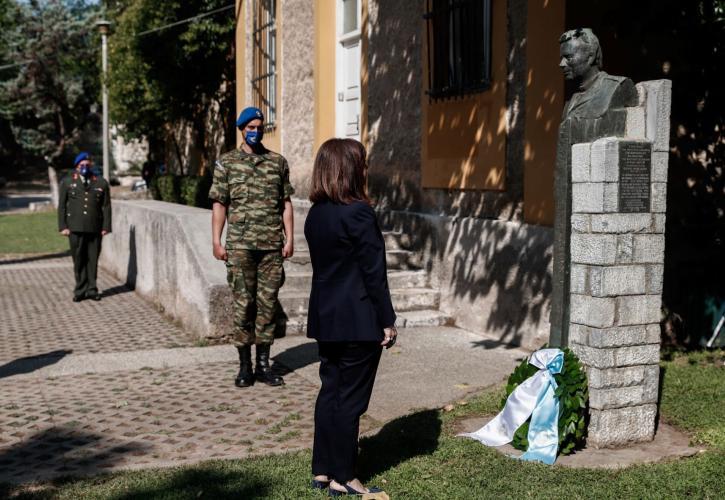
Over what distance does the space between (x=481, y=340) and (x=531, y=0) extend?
10.6 ft

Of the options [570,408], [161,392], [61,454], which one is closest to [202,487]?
[61,454]

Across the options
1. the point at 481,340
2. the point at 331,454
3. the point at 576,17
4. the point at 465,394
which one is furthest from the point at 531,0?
the point at 331,454

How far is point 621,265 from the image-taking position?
5020 millimetres

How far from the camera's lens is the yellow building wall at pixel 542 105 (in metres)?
7.61

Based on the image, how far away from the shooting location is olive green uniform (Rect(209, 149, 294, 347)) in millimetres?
6594

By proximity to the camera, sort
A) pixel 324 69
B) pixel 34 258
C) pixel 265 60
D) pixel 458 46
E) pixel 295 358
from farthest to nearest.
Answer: pixel 34 258, pixel 265 60, pixel 324 69, pixel 458 46, pixel 295 358

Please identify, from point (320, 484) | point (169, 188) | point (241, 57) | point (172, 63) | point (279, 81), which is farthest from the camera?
point (169, 188)

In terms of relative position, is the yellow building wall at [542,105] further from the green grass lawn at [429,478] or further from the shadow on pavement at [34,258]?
the shadow on pavement at [34,258]

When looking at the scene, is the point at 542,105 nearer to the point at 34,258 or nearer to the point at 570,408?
the point at 570,408

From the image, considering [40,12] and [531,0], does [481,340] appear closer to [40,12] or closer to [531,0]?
[531,0]

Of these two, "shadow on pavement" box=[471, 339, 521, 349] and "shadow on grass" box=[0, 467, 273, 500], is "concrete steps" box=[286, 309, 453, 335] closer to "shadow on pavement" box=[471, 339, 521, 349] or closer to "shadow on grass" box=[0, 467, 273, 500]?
"shadow on pavement" box=[471, 339, 521, 349]

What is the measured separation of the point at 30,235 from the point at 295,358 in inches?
689

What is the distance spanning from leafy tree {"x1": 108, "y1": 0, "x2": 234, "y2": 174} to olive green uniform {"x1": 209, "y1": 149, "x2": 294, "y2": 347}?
552 inches

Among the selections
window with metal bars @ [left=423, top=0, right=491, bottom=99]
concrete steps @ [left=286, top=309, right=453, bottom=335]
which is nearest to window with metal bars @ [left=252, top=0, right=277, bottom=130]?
window with metal bars @ [left=423, top=0, right=491, bottom=99]
